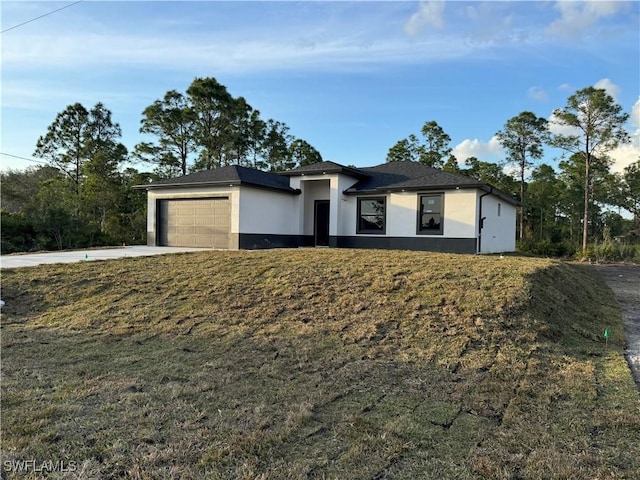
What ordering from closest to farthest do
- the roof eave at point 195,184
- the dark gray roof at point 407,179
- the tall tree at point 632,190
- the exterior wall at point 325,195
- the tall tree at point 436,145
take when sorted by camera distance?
the dark gray roof at point 407,179 < the roof eave at point 195,184 < the exterior wall at point 325,195 < the tall tree at point 632,190 < the tall tree at point 436,145

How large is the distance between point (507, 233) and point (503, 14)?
11.6m

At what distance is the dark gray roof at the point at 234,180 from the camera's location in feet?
52.1

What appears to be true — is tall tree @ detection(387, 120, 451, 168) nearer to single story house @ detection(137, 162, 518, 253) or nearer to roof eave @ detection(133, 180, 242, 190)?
single story house @ detection(137, 162, 518, 253)

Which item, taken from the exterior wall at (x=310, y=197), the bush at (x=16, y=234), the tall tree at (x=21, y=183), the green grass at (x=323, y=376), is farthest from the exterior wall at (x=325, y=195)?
the tall tree at (x=21, y=183)

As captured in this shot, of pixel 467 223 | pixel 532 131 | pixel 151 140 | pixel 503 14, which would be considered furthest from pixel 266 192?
pixel 532 131

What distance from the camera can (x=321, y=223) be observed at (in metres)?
17.9

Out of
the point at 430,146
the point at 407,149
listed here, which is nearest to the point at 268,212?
the point at 407,149

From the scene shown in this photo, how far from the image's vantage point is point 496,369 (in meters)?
4.54

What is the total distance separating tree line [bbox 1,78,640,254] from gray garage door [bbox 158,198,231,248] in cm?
816

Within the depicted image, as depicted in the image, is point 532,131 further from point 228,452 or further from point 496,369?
point 228,452

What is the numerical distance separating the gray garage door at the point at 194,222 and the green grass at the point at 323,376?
7687 millimetres

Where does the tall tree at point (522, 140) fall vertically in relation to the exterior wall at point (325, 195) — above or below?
above

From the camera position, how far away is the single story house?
15055 millimetres

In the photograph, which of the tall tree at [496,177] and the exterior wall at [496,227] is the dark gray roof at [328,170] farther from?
the tall tree at [496,177]
